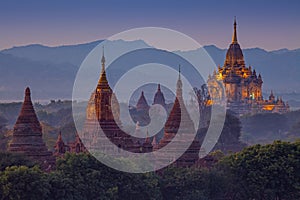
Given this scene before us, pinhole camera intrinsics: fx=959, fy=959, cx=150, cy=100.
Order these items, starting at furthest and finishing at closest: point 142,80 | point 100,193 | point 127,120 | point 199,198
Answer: point 142,80
point 127,120
point 199,198
point 100,193

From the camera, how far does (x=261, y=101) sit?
15500cm

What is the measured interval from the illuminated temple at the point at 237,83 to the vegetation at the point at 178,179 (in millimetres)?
89955

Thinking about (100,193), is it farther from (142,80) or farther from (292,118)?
(142,80)

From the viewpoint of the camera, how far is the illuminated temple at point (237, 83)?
146 metres

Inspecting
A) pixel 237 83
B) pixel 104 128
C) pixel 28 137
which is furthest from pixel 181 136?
pixel 237 83

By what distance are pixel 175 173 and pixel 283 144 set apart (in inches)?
263

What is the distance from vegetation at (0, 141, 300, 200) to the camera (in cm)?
4631

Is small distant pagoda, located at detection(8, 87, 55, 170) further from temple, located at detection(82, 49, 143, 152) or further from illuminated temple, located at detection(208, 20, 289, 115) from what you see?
illuminated temple, located at detection(208, 20, 289, 115)

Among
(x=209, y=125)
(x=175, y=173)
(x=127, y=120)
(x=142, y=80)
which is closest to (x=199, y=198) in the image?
(x=175, y=173)

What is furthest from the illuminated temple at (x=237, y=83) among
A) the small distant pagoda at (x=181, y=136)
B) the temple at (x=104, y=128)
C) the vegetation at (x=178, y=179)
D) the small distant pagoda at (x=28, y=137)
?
the small distant pagoda at (x=28, y=137)

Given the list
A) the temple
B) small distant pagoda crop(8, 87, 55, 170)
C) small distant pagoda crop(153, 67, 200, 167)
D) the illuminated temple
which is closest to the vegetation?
small distant pagoda crop(153, 67, 200, 167)

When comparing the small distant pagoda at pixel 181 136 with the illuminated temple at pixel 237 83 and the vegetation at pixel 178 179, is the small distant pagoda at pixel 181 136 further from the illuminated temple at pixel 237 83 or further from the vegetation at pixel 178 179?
the illuminated temple at pixel 237 83

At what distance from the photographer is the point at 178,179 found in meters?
53.5

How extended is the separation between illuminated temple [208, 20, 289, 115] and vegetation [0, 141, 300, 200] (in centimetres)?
8996
